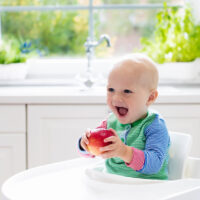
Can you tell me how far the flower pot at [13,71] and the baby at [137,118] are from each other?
1319mm

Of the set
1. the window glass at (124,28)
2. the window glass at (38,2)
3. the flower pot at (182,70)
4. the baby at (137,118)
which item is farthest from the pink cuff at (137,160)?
Result: the window glass at (38,2)

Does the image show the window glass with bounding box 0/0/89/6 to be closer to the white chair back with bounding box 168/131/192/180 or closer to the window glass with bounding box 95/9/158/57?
the window glass with bounding box 95/9/158/57

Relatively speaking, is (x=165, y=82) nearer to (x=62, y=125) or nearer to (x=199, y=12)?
(x=199, y=12)

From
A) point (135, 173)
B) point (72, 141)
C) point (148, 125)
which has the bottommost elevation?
point (72, 141)

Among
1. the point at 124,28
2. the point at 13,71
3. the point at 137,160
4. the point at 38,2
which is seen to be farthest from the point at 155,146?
the point at 38,2

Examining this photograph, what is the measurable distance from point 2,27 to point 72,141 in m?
1.15

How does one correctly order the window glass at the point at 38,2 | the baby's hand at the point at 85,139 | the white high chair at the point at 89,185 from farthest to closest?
the window glass at the point at 38,2 < the baby's hand at the point at 85,139 < the white high chair at the point at 89,185

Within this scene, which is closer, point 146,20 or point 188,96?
point 188,96

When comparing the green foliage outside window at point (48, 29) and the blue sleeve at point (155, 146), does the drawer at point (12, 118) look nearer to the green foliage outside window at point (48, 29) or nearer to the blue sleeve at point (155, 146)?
the green foliage outside window at point (48, 29)

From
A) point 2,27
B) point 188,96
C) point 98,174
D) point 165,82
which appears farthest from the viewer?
point 2,27

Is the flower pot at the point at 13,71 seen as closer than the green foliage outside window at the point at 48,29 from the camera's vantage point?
Yes

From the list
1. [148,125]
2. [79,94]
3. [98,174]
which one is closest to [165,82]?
[79,94]

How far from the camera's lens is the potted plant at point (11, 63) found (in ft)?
8.52

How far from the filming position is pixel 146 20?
2.99 metres
